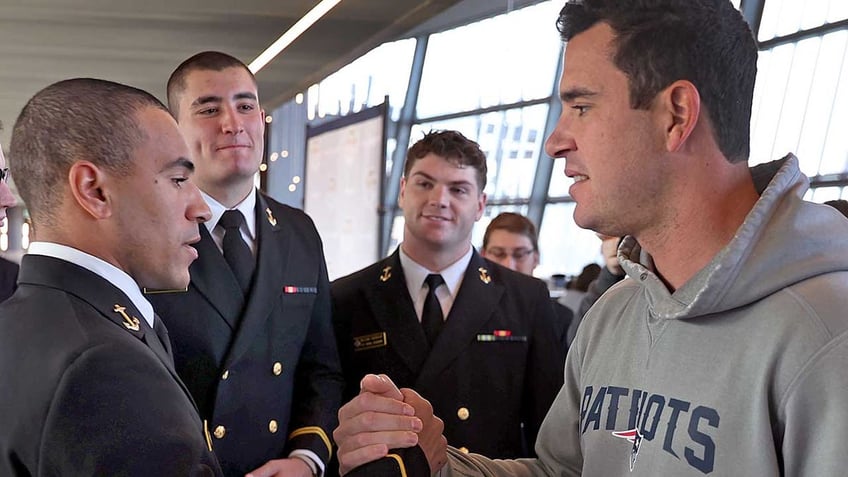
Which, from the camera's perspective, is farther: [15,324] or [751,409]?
[15,324]

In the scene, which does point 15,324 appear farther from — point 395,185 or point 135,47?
point 395,185

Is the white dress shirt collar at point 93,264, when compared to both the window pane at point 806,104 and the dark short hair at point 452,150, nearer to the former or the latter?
the dark short hair at point 452,150

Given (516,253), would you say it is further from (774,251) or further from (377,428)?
(774,251)

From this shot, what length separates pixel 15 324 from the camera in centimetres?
151

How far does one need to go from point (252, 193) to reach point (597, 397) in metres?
1.26

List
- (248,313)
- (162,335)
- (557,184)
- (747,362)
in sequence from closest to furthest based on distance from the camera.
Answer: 1. (747,362)
2. (162,335)
3. (248,313)
4. (557,184)

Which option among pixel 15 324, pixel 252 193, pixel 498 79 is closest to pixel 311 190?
pixel 252 193

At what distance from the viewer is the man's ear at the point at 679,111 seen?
1.51 meters

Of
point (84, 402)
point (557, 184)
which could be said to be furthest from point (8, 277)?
point (557, 184)

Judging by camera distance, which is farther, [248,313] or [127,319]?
[248,313]

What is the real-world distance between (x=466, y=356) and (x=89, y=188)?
4.69ft

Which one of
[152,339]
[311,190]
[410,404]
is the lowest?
[410,404]

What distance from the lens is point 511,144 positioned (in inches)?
476

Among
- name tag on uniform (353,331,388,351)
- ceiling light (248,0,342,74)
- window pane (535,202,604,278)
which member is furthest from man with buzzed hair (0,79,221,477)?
window pane (535,202,604,278)
